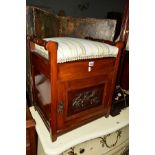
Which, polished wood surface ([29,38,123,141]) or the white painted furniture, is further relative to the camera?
the white painted furniture

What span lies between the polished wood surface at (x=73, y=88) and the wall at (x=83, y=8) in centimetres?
88

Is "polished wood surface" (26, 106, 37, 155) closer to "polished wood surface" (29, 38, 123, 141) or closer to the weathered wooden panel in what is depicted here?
"polished wood surface" (29, 38, 123, 141)

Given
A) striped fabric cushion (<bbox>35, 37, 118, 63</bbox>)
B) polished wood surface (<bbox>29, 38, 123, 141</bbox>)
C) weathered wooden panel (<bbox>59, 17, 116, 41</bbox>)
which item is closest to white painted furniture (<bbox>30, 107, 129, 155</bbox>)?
polished wood surface (<bbox>29, 38, 123, 141</bbox>)

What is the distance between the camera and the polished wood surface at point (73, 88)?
0.76 meters

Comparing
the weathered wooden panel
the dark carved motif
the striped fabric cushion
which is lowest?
the dark carved motif

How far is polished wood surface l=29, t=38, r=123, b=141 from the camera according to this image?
763mm

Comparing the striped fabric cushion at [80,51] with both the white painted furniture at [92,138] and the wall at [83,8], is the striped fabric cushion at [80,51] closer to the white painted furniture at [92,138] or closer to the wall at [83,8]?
the white painted furniture at [92,138]

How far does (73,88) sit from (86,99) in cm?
13

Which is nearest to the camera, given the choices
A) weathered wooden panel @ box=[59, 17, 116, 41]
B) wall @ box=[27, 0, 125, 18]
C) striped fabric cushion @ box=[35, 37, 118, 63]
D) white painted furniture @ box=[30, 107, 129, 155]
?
striped fabric cushion @ box=[35, 37, 118, 63]

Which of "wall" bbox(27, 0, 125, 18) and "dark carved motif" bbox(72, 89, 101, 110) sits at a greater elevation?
"wall" bbox(27, 0, 125, 18)

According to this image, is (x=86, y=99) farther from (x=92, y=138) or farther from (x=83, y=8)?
(x=83, y=8)
